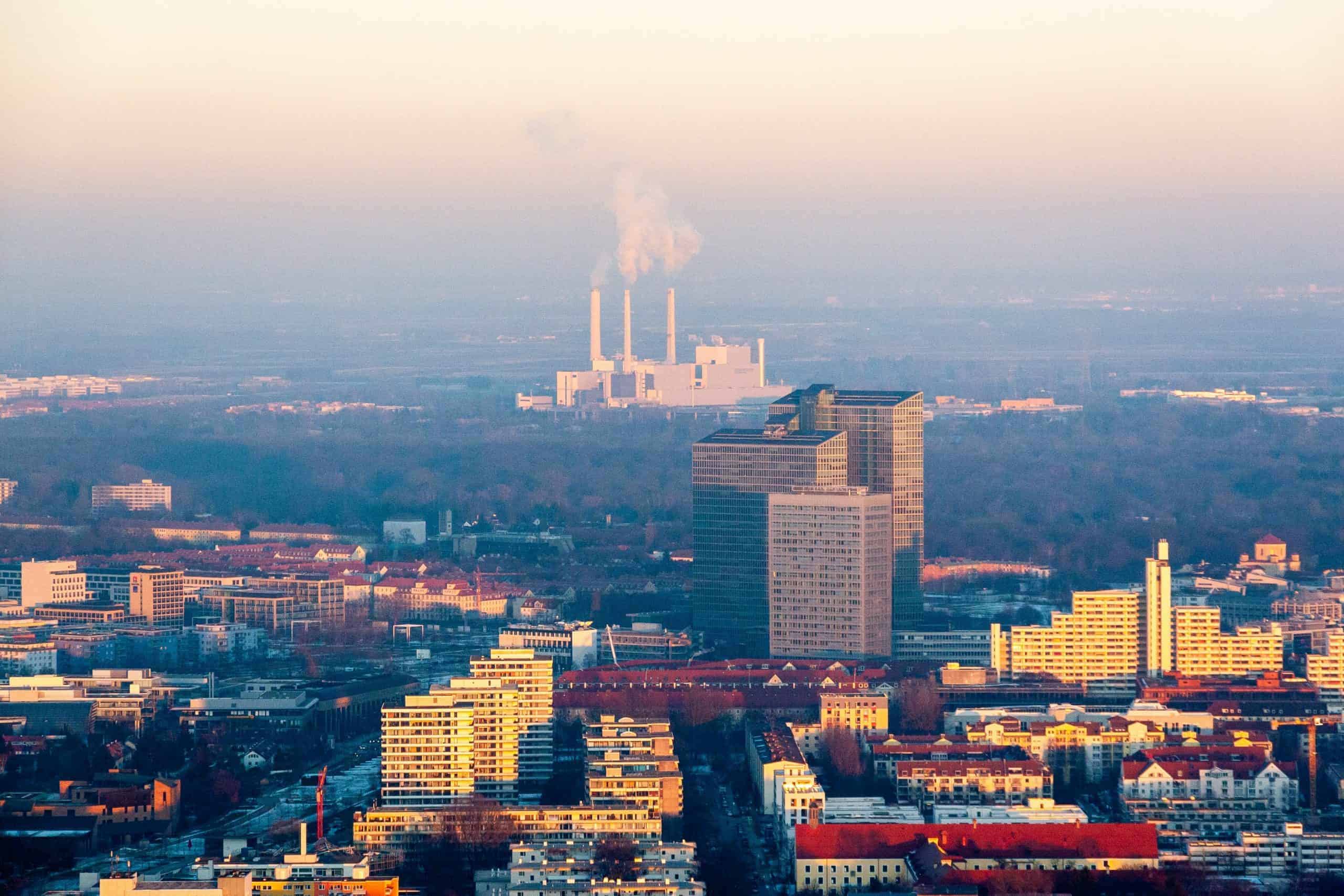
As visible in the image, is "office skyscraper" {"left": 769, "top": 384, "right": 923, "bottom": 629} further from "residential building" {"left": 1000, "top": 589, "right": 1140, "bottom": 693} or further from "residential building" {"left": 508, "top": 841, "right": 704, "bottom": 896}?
"residential building" {"left": 508, "top": 841, "right": 704, "bottom": 896}

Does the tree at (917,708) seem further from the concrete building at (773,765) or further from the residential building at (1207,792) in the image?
the residential building at (1207,792)

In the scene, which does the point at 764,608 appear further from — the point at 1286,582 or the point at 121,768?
the point at 121,768

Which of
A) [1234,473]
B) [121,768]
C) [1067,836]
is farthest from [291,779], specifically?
[1234,473]

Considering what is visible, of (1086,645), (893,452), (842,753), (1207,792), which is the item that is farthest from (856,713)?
(893,452)

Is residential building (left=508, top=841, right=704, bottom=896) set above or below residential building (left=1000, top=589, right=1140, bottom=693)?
below

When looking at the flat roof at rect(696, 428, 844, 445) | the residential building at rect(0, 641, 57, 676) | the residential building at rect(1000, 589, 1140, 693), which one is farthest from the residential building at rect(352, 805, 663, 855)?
the flat roof at rect(696, 428, 844, 445)
